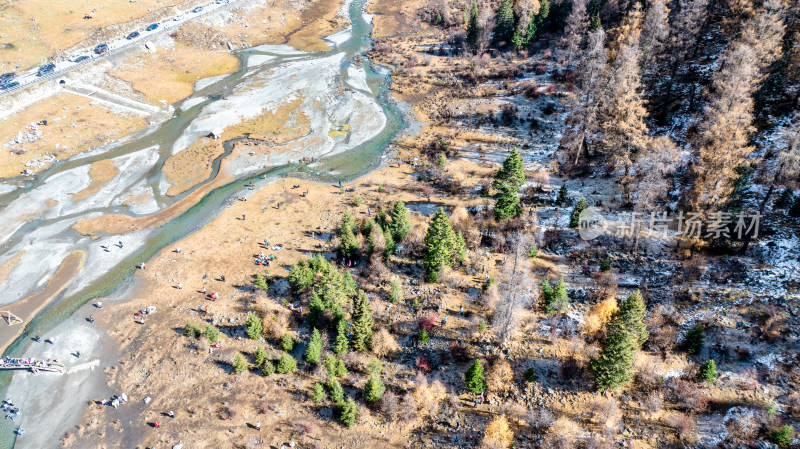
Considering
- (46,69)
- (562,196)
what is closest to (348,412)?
(562,196)

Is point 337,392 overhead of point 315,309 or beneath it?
Answer: beneath

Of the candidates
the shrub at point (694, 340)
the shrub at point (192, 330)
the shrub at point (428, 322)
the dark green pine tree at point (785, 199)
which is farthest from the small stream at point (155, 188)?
the dark green pine tree at point (785, 199)

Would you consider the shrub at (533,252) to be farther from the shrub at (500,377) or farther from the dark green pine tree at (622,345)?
the shrub at (500,377)

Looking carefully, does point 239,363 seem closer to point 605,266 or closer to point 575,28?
point 605,266

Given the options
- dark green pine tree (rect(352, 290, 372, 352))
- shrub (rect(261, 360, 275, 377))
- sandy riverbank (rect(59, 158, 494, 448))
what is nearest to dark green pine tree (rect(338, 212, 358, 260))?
sandy riverbank (rect(59, 158, 494, 448))

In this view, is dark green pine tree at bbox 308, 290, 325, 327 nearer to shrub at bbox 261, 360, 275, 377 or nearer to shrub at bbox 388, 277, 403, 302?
shrub at bbox 261, 360, 275, 377

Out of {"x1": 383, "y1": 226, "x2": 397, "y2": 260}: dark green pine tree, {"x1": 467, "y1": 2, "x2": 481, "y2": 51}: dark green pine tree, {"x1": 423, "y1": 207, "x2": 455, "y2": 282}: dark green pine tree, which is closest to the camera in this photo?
{"x1": 423, "y1": 207, "x2": 455, "y2": 282}: dark green pine tree
